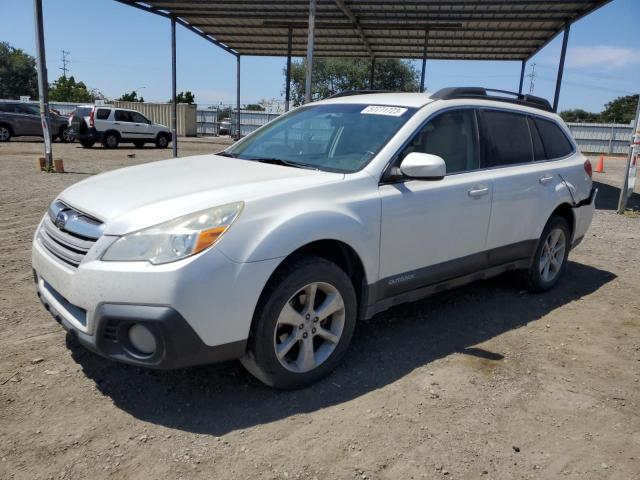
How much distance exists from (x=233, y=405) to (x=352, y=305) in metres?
0.90

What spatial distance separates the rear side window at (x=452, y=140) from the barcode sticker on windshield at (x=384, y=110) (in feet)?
0.71

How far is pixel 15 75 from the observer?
7131 centimetres

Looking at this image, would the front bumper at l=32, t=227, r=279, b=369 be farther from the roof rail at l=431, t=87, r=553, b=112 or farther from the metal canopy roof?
the metal canopy roof

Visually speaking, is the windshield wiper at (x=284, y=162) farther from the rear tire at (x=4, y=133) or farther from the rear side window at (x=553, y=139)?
the rear tire at (x=4, y=133)

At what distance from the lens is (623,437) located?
9.00ft

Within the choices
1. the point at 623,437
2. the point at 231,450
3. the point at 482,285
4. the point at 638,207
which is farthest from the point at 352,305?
the point at 638,207

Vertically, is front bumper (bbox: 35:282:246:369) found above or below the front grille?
below

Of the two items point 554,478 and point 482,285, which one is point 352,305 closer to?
point 554,478

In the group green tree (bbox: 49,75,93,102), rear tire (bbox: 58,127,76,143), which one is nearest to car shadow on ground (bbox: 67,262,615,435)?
rear tire (bbox: 58,127,76,143)

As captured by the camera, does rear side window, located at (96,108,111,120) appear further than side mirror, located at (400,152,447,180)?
Yes

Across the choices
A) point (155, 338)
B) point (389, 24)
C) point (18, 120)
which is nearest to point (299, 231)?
point (155, 338)

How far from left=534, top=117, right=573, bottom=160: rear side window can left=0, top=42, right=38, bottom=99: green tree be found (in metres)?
79.5

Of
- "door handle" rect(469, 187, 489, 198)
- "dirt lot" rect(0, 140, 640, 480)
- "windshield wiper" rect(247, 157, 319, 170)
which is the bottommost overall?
"dirt lot" rect(0, 140, 640, 480)

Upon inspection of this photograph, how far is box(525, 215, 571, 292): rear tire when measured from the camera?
473 centimetres
